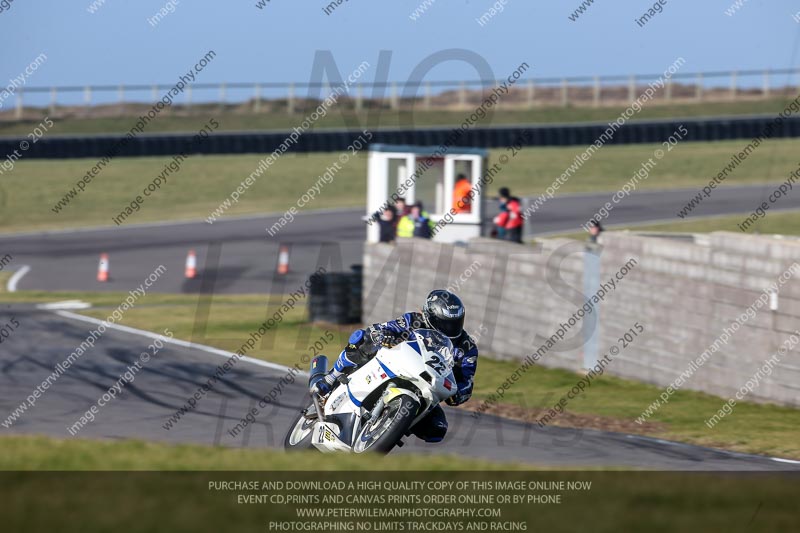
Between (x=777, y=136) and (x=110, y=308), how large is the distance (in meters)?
29.5

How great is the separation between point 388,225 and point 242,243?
11.5m

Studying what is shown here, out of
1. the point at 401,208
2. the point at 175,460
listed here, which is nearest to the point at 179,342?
the point at 401,208

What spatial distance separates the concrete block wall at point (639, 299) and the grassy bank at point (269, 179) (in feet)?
71.4

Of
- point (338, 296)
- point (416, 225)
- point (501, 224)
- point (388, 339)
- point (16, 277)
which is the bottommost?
point (388, 339)

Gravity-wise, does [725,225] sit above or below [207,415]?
above

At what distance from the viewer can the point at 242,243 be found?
32688 mm

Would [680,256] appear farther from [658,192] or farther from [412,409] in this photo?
[658,192]

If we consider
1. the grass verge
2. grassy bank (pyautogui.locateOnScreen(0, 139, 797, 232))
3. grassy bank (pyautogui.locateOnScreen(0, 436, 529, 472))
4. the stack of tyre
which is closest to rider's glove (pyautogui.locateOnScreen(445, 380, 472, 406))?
grassy bank (pyautogui.locateOnScreen(0, 436, 529, 472))

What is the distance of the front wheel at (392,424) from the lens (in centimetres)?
844

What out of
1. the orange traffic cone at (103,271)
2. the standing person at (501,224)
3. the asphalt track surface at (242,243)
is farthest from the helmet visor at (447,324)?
the orange traffic cone at (103,271)

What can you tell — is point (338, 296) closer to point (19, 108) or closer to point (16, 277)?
point (16, 277)

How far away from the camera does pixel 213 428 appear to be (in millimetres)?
12383

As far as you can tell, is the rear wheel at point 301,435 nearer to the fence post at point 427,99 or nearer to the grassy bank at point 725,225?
the grassy bank at point 725,225
